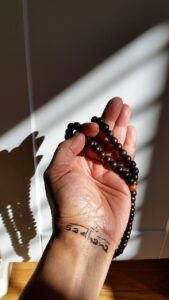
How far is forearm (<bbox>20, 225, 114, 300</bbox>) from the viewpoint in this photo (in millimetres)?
560

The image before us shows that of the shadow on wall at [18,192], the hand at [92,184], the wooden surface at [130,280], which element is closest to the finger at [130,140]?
the hand at [92,184]

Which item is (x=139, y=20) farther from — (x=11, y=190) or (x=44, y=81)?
(x=11, y=190)

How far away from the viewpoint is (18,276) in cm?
98

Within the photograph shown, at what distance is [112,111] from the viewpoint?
580 millimetres

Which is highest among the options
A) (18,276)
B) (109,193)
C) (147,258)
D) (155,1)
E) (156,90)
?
(155,1)

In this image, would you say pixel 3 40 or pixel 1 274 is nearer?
pixel 3 40

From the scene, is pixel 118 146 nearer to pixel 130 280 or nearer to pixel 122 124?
pixel 122 124

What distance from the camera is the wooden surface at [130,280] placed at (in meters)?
0.96

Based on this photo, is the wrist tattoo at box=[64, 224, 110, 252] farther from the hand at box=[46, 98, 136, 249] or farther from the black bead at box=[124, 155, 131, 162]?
the black bead at box=[124, 155, 131, 162]

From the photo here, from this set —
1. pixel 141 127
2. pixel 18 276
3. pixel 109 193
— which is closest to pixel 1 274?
pixel 18 276

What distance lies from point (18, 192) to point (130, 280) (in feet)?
1.46

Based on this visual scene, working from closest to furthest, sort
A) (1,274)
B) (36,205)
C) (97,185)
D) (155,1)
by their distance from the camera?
(155,1) < (97,185) < (36,205) < (1,274)

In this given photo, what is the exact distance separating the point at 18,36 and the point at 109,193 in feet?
1.00

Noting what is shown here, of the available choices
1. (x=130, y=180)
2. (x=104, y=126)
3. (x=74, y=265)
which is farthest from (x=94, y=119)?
(x=74, y=265)
